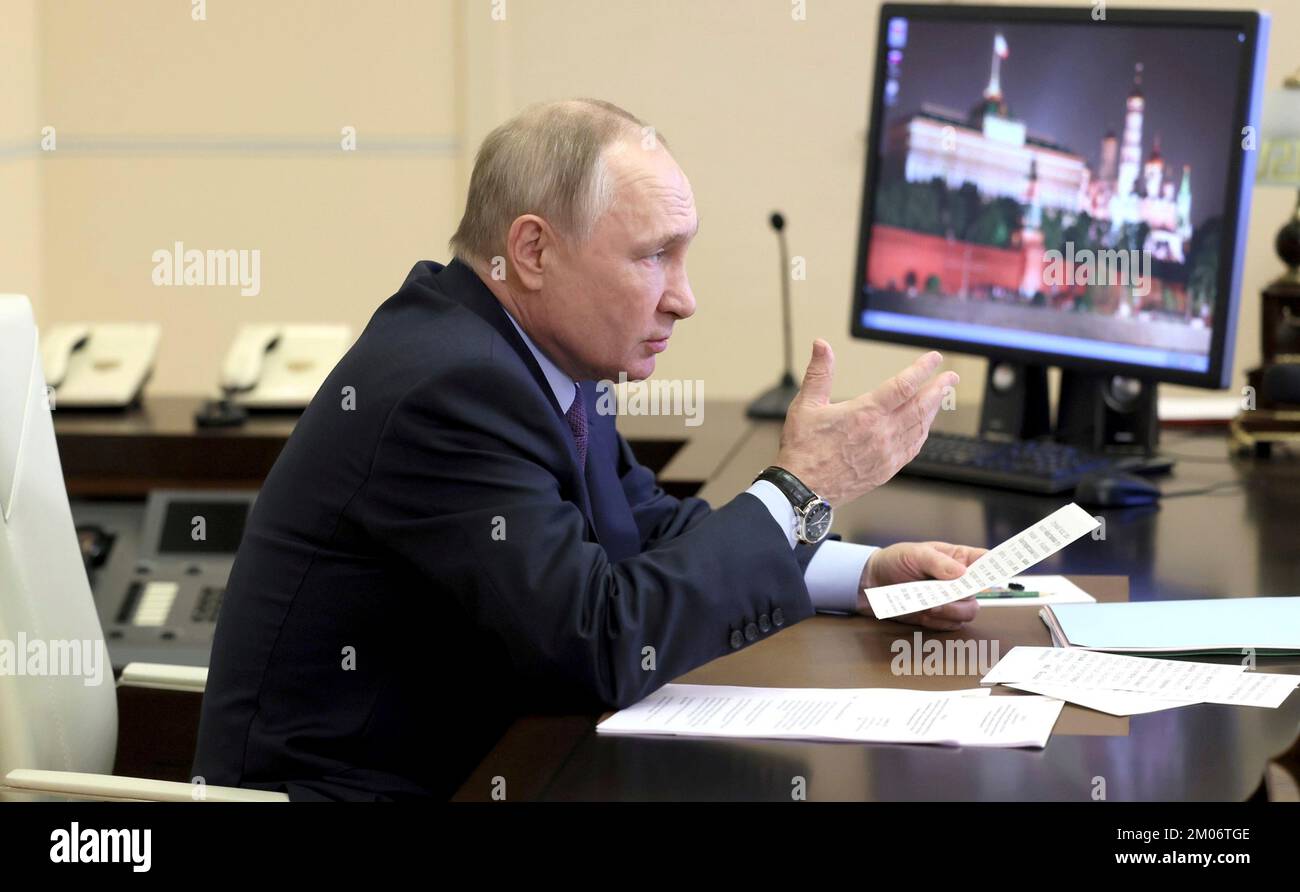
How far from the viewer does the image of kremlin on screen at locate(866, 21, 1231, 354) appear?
2227 millimetres

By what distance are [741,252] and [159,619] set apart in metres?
1.78

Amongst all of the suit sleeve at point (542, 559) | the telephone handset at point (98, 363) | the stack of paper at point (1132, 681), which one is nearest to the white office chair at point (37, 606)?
the suit sleeve at point (542, 559)

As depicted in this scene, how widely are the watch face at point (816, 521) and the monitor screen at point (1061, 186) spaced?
960 mm

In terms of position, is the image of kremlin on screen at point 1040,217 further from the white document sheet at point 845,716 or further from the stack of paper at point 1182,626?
the white document sheet at point 845,716

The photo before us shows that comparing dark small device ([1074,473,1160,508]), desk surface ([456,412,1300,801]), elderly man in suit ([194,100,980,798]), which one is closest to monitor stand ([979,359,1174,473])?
dark small device ([1074,473,1160,508])

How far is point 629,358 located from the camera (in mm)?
1530

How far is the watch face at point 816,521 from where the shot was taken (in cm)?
144

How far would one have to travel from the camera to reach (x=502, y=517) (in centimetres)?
131

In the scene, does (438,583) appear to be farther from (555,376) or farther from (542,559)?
(555,376)

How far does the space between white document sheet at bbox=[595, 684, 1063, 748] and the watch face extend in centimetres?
15

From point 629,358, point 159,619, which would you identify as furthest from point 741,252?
point 629,358

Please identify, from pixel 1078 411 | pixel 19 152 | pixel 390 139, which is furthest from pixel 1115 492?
pixel 19 152

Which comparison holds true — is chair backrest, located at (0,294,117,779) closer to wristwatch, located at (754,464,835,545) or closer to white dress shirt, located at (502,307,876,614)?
white dress shirt, located at (502,307,876,614)
